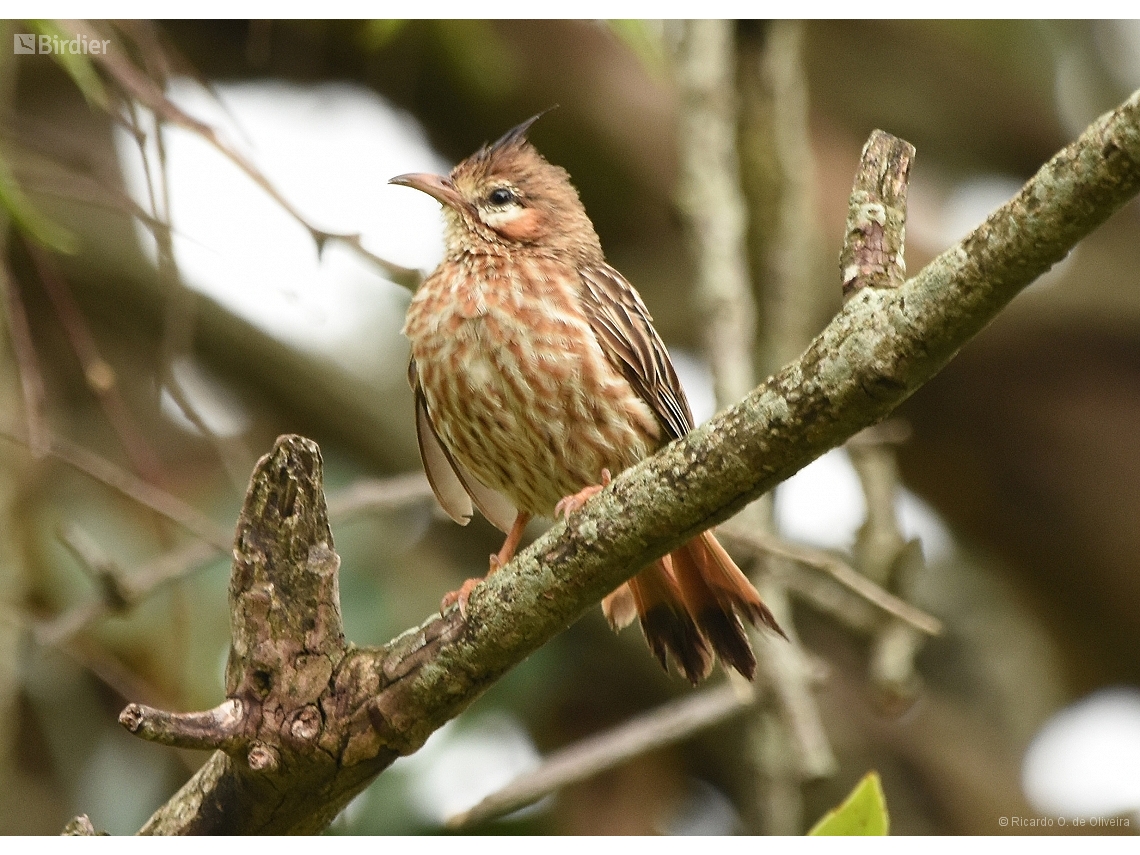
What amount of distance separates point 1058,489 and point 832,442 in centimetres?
317

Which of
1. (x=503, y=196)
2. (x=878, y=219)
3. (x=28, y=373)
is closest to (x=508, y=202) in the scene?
(x=503, y=196)

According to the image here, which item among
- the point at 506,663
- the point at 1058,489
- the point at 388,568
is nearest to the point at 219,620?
the point at 388,568

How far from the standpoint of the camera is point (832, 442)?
183 centimetres

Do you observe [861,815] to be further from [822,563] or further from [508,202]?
[508,202]

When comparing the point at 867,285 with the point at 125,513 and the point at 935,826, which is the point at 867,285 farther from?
the point at 125,513

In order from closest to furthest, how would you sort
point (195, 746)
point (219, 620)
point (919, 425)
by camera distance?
point (195, 746) < point (219, 620) < point (919, 425)

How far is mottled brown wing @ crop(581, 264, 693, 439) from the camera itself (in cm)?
301

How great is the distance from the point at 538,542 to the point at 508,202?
152 centimetres

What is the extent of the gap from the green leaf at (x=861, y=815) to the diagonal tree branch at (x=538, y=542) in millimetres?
501

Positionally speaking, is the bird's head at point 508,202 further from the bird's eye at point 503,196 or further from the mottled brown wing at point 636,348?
the mottled brown wing at point 636,348

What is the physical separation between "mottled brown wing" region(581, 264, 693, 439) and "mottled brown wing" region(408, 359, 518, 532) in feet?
1.62

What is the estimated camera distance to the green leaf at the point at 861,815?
2.09 metres

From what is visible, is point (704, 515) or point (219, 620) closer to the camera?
point (704, 515)

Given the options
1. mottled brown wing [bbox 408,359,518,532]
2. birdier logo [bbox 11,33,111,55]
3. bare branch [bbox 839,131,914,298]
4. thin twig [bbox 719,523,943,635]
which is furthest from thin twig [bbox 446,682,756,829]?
birdier logo [bbox 11,33,111,55]
